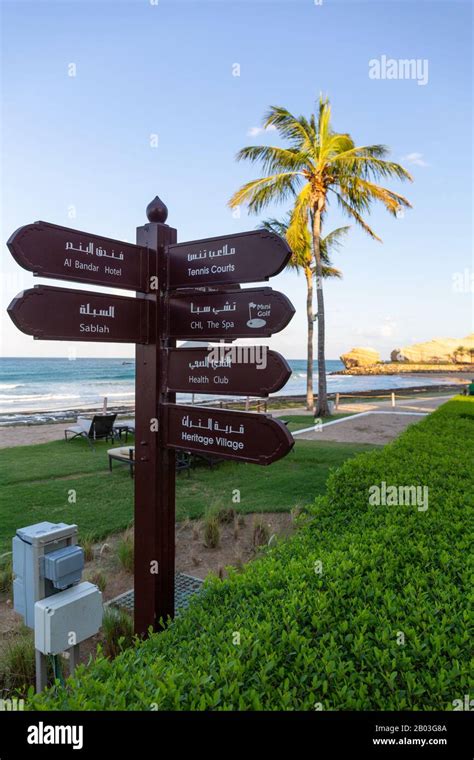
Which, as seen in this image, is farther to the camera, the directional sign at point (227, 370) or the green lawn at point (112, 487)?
the green lawn at point (112, 487)

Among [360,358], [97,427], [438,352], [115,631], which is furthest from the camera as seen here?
[438,352]

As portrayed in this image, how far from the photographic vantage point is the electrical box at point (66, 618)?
8.83 feet

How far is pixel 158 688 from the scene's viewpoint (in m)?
1.55

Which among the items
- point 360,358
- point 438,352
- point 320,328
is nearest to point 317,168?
point 320,328

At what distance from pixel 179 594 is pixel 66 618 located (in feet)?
5.77

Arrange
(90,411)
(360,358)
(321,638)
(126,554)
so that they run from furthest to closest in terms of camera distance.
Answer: (360,358), (90,411), (126,554), (321,638)

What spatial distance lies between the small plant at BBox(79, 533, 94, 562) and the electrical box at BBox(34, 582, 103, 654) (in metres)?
2.29

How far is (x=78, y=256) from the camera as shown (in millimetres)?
2848

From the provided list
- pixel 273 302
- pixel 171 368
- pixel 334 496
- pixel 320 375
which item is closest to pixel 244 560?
pixel 334 496

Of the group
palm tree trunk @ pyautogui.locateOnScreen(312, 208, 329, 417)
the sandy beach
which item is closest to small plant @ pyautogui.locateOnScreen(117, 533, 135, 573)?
the sandy beach

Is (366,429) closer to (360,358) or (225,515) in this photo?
(225,515)

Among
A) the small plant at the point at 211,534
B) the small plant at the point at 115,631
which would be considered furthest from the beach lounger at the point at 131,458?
the small plant at the point at 115,631

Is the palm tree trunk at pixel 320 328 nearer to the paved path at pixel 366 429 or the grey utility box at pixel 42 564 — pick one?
the paved path at pixel 366 429

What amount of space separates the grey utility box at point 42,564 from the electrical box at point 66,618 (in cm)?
7
